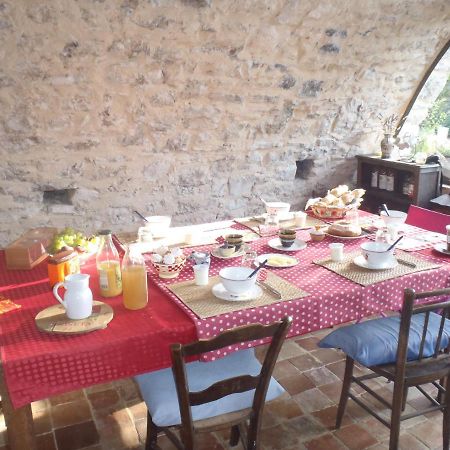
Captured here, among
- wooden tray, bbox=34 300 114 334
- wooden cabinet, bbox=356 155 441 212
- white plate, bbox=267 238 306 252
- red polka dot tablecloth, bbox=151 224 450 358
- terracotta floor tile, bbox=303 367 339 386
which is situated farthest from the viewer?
wooden cabinet, bbox=356 155 441 212

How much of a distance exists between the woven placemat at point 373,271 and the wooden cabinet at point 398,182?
197cm

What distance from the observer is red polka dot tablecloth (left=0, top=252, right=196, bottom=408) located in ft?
4.16

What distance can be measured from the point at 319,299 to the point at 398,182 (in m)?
2.83

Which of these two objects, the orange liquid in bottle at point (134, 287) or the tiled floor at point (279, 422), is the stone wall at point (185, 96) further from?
the orange liquid in bottle at point (134, 287)

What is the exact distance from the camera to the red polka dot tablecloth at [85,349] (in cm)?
127

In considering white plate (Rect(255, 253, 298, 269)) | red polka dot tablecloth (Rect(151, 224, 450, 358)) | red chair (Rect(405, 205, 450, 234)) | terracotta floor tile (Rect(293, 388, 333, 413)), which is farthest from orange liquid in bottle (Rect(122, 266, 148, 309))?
red chair (Rect(405, 205, 450, 234))

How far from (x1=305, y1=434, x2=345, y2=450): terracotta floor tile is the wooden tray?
1037mm

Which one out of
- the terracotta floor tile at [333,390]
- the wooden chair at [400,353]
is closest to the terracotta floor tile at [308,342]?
the terracotta floor tile at [333,390]

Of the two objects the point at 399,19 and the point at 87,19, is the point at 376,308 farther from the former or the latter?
the point at 399,19

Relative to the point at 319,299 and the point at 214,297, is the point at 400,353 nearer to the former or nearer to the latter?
the point at 319,299

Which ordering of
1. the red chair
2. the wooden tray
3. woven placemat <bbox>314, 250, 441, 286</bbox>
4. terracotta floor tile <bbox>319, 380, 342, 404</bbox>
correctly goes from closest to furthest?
the wooden tray
woven placemat <bbox>314, 250, 441, 286</bbox>
terracotta floor tile <bbox>319, 380, 342, 404</bbox>
the red chair

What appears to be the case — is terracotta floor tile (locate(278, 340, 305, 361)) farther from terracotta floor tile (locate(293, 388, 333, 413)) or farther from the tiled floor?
terracotta floor tile (locate(293, 388, 333, 413))

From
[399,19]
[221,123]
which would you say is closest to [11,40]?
[221,123]

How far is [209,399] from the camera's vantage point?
1.36m
